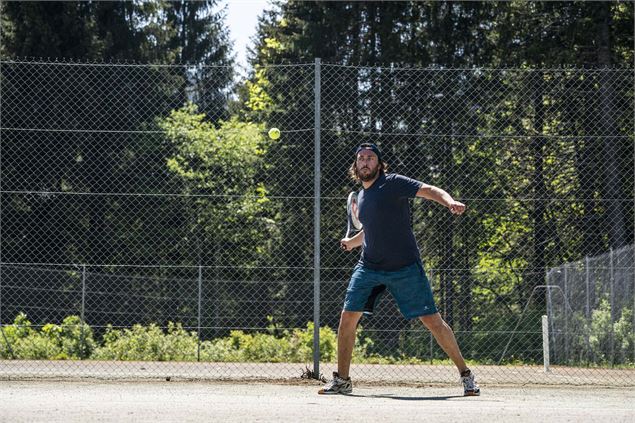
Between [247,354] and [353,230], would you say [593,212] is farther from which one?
[353,230]

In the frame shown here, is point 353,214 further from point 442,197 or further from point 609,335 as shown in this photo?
point 609,335

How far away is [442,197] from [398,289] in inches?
35.1

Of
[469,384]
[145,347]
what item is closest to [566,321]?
[145,347]

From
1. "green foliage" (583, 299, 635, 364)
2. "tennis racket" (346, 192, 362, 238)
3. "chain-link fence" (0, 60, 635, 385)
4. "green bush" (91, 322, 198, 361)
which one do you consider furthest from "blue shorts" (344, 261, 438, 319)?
"green bush" (91, 322, 198, 361)

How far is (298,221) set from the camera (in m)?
21.4

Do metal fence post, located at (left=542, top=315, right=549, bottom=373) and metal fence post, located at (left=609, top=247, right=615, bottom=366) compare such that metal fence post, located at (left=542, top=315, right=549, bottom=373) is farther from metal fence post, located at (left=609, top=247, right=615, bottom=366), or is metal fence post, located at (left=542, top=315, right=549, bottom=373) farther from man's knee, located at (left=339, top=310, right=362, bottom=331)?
man's knee, located at (left=339, top=310, right=362, bottom=331)

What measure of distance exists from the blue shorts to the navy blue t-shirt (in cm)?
7

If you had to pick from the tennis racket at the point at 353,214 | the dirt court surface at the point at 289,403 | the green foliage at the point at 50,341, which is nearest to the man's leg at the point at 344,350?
the dirt court surface at the point at 289,403

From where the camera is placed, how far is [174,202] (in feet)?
72.3

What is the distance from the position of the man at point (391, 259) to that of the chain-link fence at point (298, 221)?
3.25 meters

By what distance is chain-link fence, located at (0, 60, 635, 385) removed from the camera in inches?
606

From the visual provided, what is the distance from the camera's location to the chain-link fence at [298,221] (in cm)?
1540

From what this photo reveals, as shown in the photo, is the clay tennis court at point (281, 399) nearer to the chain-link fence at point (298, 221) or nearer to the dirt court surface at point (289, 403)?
the dirt court surface at point (289, 403)

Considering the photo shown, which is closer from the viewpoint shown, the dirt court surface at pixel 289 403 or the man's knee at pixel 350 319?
the dirt court surface at pixel 289 403
